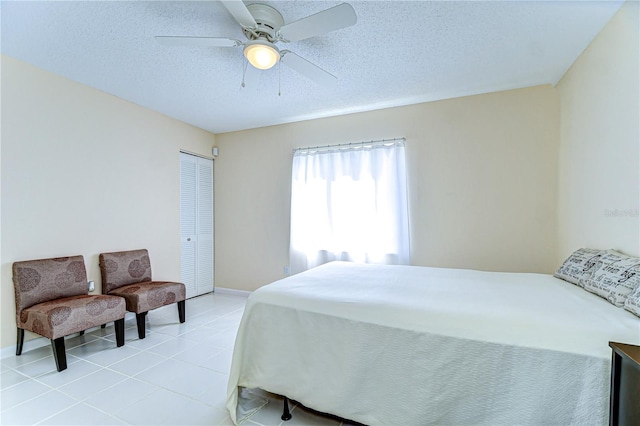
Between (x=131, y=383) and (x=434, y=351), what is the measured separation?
2.16 m

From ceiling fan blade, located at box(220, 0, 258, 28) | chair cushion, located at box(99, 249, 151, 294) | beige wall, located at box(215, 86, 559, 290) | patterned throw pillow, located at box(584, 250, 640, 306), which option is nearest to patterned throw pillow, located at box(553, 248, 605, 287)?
patterned throw pillow, located at box(584, 250, 640, 306)

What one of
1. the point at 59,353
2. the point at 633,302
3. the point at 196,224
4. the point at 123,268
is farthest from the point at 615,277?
the point at 196,224

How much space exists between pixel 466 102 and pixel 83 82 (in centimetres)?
407

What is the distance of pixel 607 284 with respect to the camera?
160 centimetres

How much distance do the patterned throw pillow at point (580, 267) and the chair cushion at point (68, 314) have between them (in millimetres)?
3733

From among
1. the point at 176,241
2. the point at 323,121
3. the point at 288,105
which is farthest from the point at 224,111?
the point at 176,241

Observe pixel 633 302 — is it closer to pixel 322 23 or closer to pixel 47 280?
pixel 322 23

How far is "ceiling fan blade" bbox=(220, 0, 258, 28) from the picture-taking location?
4.82 feet

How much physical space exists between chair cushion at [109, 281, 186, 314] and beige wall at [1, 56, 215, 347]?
1.38 feet

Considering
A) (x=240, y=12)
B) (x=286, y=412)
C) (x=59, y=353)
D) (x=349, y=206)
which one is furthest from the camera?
(x=349, y=206)

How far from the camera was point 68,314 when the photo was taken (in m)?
2.28

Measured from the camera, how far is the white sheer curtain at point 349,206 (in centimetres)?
345

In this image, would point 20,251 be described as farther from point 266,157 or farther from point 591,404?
point 591,404

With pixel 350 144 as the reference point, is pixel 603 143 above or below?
below
